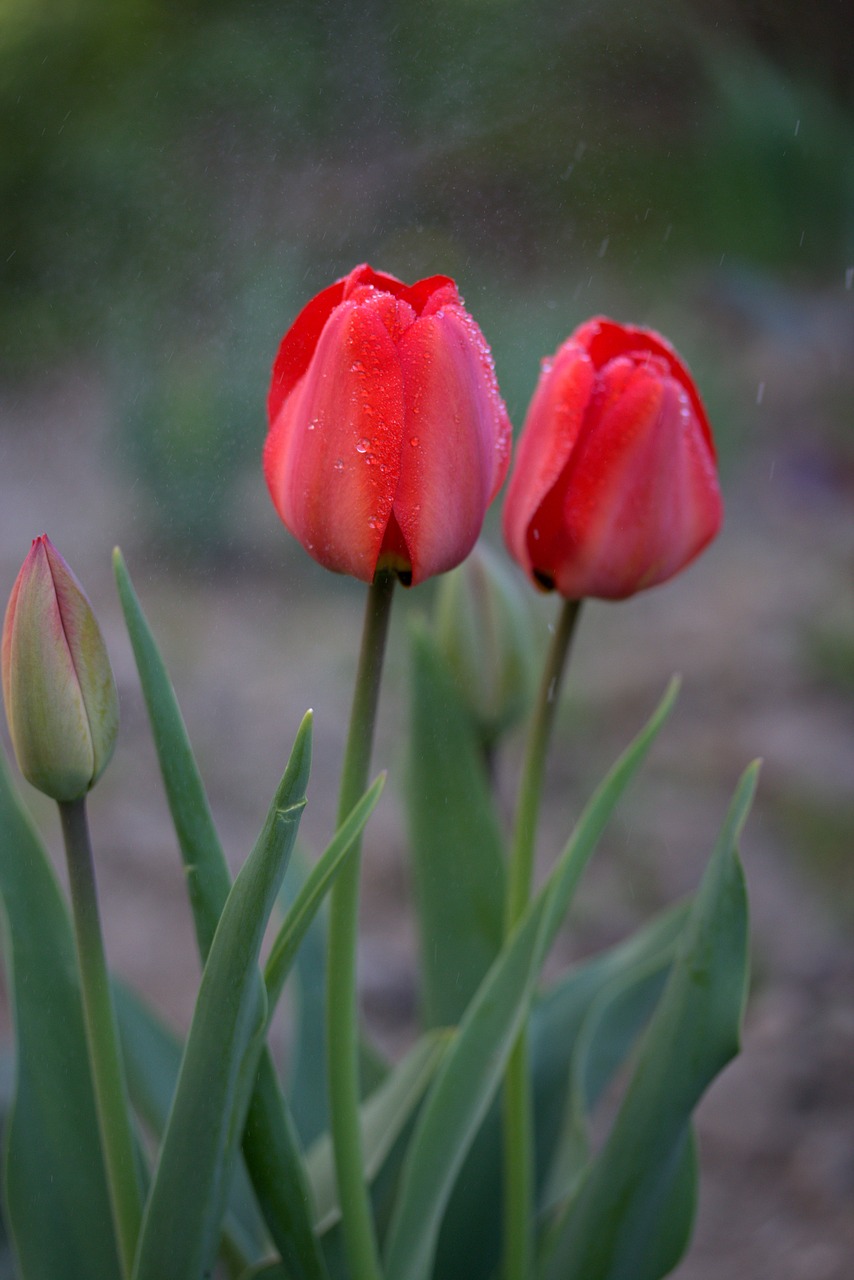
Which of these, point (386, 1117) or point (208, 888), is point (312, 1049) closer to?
point (386, 1117)

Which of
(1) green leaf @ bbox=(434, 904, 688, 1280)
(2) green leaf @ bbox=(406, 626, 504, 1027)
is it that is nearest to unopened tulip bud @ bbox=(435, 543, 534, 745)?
(2) green leaf @ bbox=(406, 626, 504, 1027)

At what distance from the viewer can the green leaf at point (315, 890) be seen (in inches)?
9.7

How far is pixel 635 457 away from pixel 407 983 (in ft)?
2.09

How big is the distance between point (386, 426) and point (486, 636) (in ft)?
0.63

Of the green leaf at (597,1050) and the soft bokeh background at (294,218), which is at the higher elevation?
the soft bokeh background at (294,218)

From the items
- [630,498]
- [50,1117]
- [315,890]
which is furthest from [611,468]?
[50,1117]

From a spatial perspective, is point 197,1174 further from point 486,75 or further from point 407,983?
point 407,983

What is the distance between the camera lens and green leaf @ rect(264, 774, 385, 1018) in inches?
9.7

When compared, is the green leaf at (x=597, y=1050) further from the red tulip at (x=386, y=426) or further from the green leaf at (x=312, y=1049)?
the red tulip at (x=386, y=426)

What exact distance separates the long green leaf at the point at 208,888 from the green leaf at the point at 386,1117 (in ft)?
0.22

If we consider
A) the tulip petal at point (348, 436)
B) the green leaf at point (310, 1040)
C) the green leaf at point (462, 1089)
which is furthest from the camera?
the green leaf at point (310, 1040)

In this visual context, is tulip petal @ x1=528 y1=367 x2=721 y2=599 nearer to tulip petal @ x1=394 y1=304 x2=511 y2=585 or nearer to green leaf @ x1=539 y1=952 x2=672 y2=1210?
tulip petal @ x1=394 y1=304 x2=511 y2=585

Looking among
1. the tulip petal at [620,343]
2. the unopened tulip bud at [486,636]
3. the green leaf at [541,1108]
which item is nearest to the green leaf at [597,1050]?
the green leaf at [541,1108]

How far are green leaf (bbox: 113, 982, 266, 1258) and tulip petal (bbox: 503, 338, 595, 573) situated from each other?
215 millimetres
